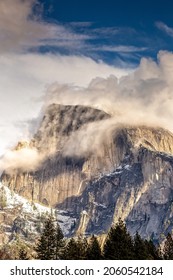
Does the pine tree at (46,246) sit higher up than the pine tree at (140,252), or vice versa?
the pine tree at (140,252)

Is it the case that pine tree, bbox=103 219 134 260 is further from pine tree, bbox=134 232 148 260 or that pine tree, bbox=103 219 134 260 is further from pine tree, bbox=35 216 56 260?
pine tree, bbox=35 216 56 260

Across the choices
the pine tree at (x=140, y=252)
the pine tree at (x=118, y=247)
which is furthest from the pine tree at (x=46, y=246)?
the pine tree at (x=140, y=252)

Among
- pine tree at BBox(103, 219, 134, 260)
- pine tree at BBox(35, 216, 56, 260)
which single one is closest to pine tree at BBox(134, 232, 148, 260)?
pine tree at BBox(103, 219, 134, 260)

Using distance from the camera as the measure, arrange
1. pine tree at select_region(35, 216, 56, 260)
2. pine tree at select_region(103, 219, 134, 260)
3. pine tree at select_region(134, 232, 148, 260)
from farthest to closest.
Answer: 1. pine tree at select_region(35, 216, 56, 260)
2. pine tree at select_region(134, 232, 148, 260)
3. pine tree at select_region(103, 219, 134, 260)

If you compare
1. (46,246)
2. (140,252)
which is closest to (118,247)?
(140,252)

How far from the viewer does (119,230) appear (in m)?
110

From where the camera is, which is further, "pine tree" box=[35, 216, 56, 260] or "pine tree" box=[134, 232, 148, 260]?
"pine tree" box=[35, 216, 56, 260]

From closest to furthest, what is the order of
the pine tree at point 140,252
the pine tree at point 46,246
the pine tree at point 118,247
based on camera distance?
the pine tree at point 118,247
the pine tree at point 140,252
the pine tree at point 46,246

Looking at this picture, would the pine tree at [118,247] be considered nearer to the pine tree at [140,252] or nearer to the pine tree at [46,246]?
the pine tree at [140,252]

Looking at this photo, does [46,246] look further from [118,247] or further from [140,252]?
[140,252]

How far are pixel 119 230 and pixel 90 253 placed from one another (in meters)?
11.6

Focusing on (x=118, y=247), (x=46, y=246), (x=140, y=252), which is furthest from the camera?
(x=46, y=246)
